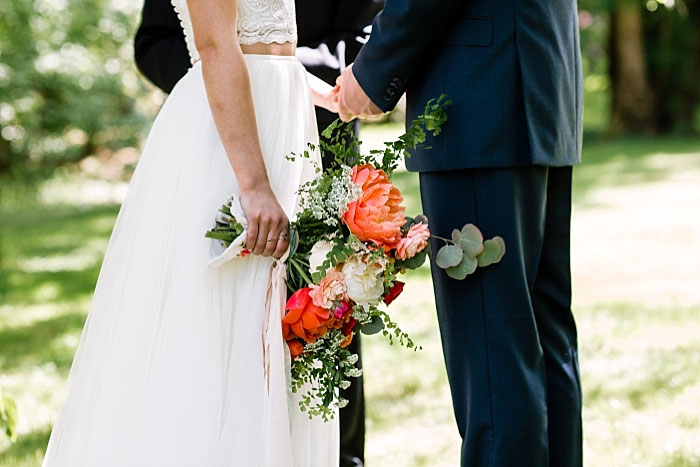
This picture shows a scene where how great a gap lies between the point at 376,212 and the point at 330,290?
8.4 inches

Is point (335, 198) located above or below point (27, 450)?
above

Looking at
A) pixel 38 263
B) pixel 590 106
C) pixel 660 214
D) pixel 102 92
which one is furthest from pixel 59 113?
pixel 590 106

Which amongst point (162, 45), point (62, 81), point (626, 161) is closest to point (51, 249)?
point (62, 81)

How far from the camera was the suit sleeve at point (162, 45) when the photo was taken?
314 centimetres

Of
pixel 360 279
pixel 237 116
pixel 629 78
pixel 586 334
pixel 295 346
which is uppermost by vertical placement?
pixel 629 78

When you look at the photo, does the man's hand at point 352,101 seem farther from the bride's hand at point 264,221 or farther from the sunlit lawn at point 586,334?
the sunlit lawn at point 586,334

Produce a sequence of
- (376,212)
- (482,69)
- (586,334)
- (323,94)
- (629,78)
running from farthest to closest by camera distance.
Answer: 1. (629,78)
2. (586,334)
3. (323,94)
4. (482,69)
5. (376,212)

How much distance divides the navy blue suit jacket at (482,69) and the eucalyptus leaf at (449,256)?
22 centimetres

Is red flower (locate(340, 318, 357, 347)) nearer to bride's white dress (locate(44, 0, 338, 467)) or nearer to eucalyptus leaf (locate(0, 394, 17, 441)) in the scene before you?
bride's white dress (locate(44, 0, 338, 467))

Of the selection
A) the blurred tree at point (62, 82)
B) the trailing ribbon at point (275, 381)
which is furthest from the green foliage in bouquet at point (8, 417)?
the blurred tree at point (62, 82)

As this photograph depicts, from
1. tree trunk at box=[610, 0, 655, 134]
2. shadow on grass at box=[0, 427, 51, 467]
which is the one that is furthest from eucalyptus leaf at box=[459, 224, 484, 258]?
tree trunk at box=[610, 0, 655, 134]

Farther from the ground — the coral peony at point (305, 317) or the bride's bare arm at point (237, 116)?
the bride's bare arm at point (237, 116)

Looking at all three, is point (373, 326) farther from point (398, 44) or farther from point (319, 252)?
point (398, 44)

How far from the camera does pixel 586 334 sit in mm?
5469
